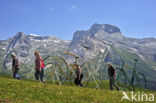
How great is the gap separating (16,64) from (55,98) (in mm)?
12746

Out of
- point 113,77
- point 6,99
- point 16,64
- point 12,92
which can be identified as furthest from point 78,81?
point 6,99

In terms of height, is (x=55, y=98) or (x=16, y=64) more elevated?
(x=16, y=64)

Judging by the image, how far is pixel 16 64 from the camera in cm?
2466

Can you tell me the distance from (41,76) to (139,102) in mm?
13825

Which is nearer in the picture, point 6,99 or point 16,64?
point 6,99

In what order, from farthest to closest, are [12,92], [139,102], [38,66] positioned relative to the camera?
[38,66]
[139,102]
[12,92]

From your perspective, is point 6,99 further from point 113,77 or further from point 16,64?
point 113,77

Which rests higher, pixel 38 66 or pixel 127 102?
pixel 38 66

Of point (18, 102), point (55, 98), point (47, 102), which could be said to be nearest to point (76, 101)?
point (55, 98)

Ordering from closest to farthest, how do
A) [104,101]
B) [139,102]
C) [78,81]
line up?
[104,101], [139,102], [78,81]

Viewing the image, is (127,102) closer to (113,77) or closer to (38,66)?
(113,77)

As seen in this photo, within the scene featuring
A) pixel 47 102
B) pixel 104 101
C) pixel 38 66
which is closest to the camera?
pixel 47 102

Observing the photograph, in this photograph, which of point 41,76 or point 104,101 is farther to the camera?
point 41,76

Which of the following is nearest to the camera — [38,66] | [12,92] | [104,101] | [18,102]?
[18,102]
